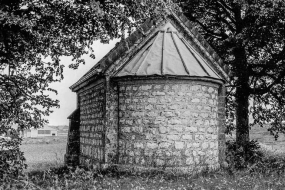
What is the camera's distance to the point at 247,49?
64.2 ft

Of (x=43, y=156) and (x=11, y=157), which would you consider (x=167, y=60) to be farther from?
(x=43, y=156)

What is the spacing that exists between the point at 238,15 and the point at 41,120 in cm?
1181

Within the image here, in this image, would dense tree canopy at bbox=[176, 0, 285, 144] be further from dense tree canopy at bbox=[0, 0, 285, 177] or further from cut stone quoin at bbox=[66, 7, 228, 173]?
cut stone quoin at bbox=[66, 7, 228, 173]

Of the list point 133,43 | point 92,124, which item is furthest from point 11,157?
point 133,43

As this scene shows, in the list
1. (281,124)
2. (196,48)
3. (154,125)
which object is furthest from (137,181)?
(281,124)

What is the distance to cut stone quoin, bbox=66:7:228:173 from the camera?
488 inches

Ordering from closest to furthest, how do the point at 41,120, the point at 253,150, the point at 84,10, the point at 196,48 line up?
the point at 84,10 < the point at 41,120 < the point at 196,48 < the point at 253,150

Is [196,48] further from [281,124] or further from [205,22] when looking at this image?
[281,124]

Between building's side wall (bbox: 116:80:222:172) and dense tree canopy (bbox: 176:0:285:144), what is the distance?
205 inches

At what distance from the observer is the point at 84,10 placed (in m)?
11.4

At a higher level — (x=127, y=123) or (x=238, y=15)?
(x=238, y=15)

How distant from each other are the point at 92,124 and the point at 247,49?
346 inches

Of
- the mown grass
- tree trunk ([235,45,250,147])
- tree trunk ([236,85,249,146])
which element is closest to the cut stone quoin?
the mown grass

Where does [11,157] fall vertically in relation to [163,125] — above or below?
below
